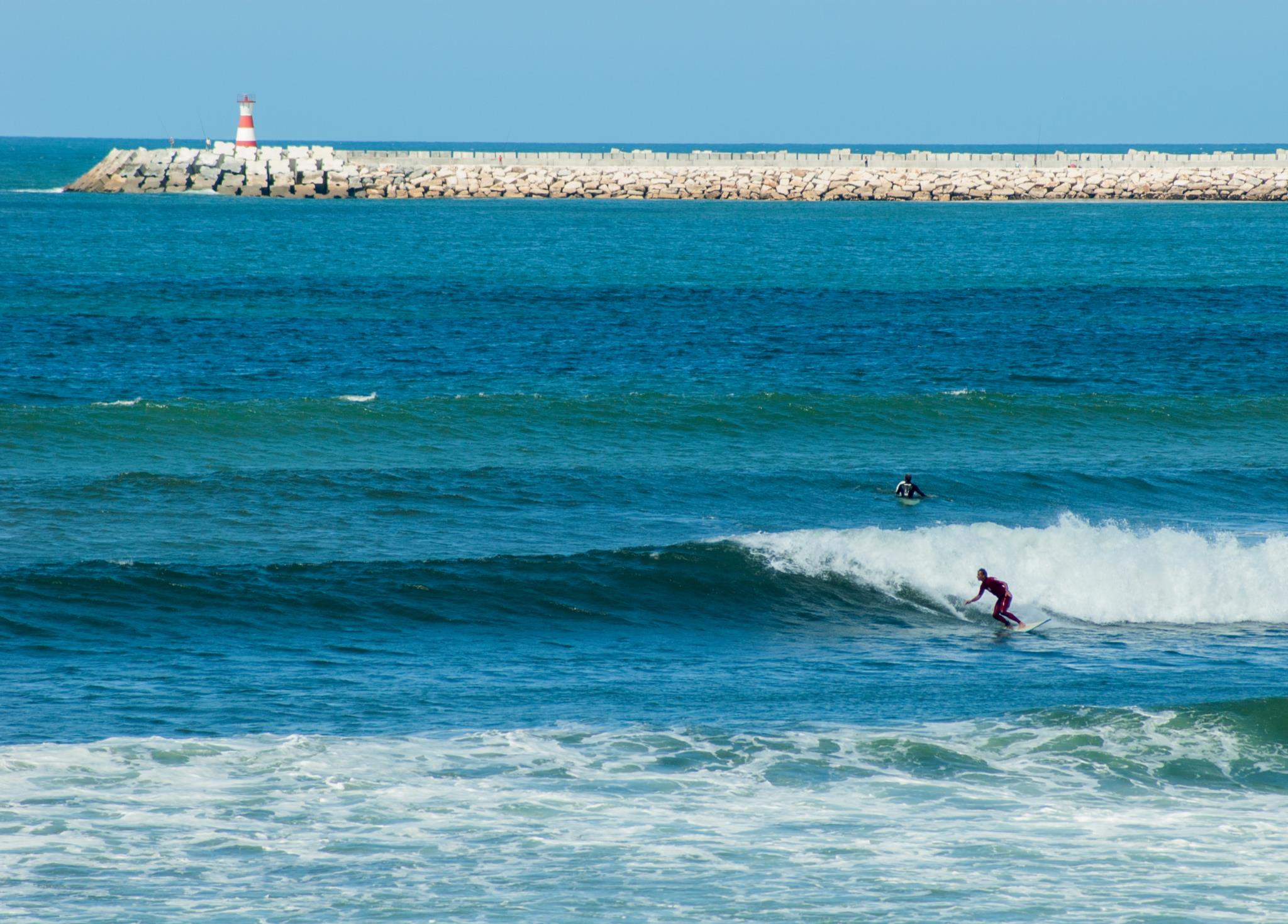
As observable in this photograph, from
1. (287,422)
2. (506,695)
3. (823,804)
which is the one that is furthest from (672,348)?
(823,804)

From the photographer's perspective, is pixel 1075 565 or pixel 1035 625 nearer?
pixel 1035 625

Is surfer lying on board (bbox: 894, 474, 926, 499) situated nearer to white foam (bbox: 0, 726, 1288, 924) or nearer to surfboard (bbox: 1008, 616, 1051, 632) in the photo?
surfboard (bbox: 1008, 616, 1051, 632)

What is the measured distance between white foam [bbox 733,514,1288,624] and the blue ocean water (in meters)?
0.07

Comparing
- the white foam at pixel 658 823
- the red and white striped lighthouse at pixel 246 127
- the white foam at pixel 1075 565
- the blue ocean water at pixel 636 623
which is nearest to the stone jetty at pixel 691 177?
the red and white striped lighthouse at pixel 246 127

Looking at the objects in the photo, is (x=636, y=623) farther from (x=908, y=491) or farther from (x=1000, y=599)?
(x=908, y=491)

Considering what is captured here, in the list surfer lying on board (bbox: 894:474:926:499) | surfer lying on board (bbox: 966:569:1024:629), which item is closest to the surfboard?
surfer lying on board (bbox: 966:569:1024:629)

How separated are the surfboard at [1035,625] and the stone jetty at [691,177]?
9323 centimetres

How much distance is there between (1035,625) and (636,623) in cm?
496

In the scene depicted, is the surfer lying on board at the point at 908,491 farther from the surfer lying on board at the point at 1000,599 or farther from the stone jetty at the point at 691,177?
the stone jetty at the point at 691,177

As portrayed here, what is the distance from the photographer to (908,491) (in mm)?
22938

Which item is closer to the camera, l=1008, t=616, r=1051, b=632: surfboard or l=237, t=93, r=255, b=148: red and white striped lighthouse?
l=1008, t=616, r=1051, b=632: surfboard

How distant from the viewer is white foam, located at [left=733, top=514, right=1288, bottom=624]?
61.0ft

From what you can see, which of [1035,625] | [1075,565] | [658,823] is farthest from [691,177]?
[658,823]

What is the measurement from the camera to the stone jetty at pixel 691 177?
109375mm
